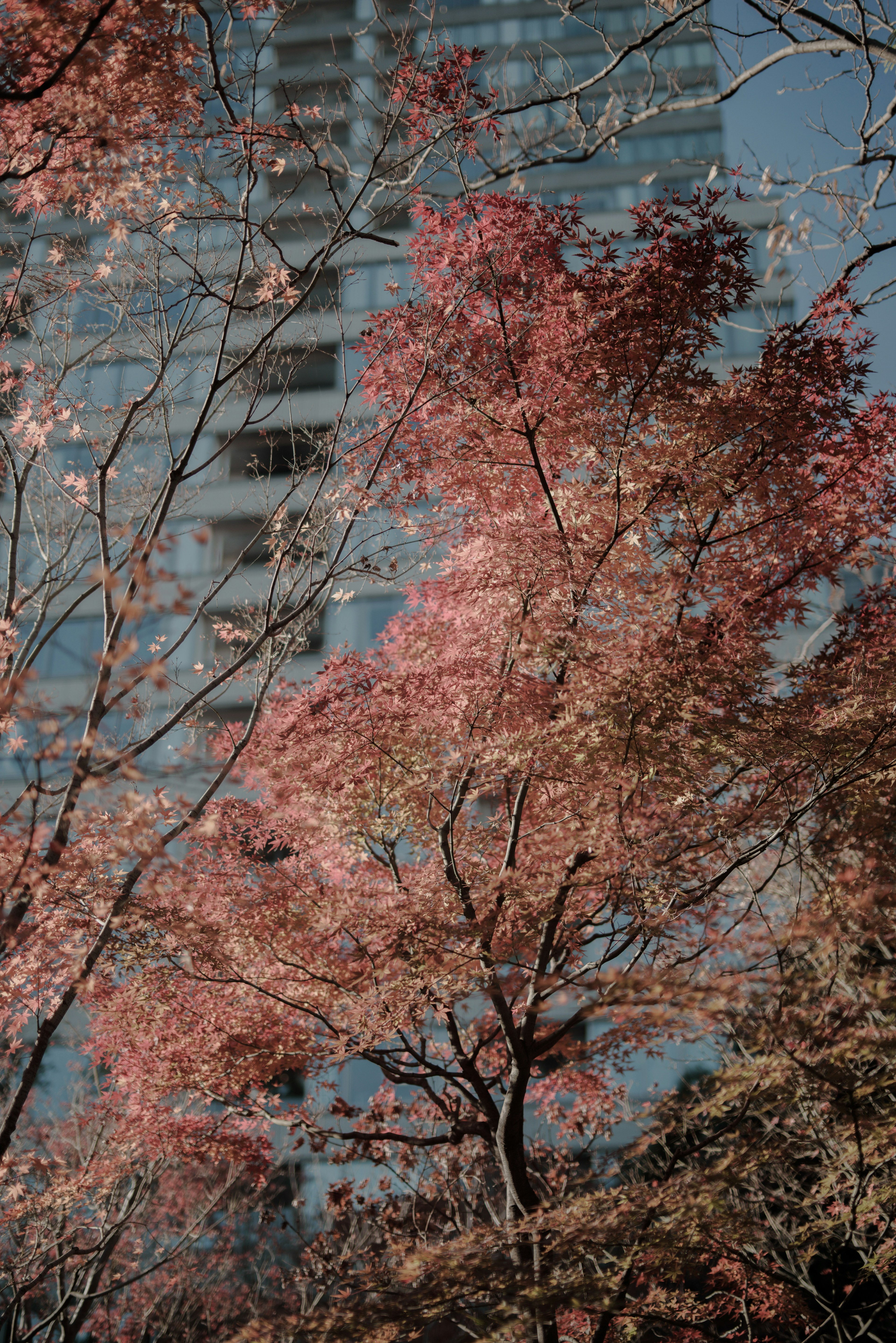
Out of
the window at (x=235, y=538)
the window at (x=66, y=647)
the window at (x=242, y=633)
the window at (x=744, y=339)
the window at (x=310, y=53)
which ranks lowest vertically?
the window at (x=242, y=633)

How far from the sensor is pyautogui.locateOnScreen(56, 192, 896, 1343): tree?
4.91 meters

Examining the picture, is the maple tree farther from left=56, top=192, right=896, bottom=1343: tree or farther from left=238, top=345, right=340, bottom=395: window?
left=238, top=345, right=340, bottom=395: window

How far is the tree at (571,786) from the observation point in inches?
193

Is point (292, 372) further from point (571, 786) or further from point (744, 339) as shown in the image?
point (744, 339)

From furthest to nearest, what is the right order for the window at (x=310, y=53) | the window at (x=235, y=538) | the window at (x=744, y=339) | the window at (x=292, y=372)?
the window at (x=310, y=53), the window at (x=744, y=339), the window at (x=235, y=538), the window at (x=292, y=372)

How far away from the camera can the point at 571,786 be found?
579 centimetres

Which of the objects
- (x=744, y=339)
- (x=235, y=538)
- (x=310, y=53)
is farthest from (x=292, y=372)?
(x=310, y=53)

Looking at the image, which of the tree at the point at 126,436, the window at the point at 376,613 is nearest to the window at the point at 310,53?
the window at the point at 376,613

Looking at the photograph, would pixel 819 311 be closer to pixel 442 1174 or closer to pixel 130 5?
pixel 130 5

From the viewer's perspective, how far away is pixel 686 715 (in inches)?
204

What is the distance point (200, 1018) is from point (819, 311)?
7009 millimetres

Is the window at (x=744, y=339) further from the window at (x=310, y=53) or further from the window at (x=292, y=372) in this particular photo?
the window at (x=310, y=53)

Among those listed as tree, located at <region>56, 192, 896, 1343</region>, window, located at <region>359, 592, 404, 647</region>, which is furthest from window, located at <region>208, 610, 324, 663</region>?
window, located at <region>359, 592, 404, 647</region>

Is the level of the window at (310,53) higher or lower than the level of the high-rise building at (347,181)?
higher
